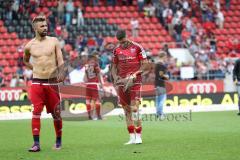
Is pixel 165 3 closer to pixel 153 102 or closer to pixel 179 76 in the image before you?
pixel 179 76

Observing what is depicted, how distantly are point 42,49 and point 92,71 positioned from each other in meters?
9.44

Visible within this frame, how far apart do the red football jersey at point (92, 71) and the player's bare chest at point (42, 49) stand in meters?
9.17

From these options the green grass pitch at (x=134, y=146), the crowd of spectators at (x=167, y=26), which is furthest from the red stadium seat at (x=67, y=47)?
the green grass pitch at (x=134, y=146)

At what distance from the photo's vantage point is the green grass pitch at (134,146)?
36.2ft

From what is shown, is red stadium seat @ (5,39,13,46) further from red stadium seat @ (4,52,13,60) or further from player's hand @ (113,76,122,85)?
player's hand @ (113,76,122,85)

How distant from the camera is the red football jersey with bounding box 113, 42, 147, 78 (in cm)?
1350

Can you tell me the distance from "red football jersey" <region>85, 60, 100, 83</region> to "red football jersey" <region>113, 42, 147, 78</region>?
820cm

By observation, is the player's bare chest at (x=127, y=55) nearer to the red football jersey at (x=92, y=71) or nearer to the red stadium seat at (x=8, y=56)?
the red football jersey at (x=92, y=71)

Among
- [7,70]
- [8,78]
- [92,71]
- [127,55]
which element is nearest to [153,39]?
[7,70]

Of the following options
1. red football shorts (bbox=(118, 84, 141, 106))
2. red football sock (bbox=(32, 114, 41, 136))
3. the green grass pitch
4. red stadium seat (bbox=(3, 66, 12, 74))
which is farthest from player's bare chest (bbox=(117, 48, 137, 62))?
red stadium seat (bbox=(3, 66, 12, 74))

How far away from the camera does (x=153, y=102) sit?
27578 millimetres

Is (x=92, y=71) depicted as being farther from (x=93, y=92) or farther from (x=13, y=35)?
(x=13, y=35)

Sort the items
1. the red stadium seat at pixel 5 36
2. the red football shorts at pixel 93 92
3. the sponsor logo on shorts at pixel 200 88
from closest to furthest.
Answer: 1. the red football shorts at pixel 93 92
2. the sponsor logo on shorts at pixel 200 88
3. the red stadium seat at pixel 5 36

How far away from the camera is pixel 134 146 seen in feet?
41.6
